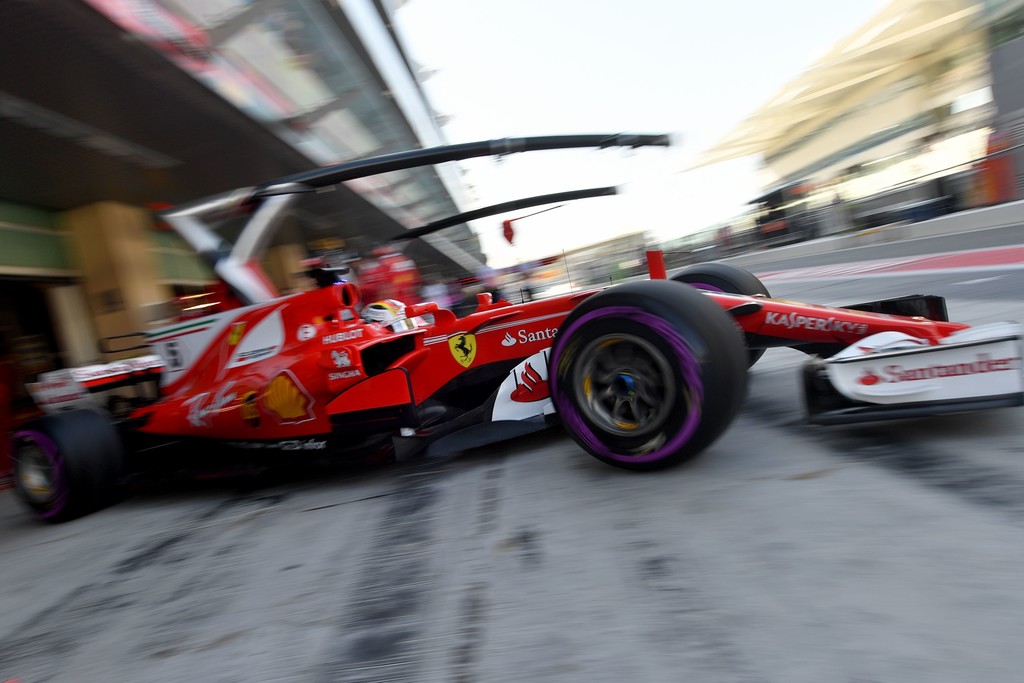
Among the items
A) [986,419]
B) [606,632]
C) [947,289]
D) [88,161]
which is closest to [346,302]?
[606,632]

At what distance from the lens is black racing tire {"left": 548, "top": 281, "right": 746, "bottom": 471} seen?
2.26 metres

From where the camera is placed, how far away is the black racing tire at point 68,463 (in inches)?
148

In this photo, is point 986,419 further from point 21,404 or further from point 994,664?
point 21,404

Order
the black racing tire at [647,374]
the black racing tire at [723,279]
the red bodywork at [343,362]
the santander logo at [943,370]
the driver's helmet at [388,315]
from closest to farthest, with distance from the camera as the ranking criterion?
the santander logo at [943,370]
the black racing tire at [647,374]
the red bodywork at [343,362]
the black racing tire at [723,279]
the driver's helmet at [388,315]

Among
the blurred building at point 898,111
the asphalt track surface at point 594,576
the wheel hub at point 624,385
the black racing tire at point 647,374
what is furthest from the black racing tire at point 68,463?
the blurred building at point 898,111

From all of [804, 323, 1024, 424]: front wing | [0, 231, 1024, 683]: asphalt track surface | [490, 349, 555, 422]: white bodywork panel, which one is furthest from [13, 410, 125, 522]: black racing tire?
[804, 323, 1024, 424]: front wing

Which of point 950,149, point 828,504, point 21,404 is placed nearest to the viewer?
point 828,504

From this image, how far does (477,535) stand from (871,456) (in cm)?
145

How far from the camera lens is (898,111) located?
2831 cm

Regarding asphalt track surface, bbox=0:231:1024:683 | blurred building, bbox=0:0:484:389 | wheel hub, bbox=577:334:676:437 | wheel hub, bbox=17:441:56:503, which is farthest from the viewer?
blurred building, bbox=0:0:484:389

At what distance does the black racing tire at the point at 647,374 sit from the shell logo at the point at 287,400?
152cm

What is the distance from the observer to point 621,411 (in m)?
2.56

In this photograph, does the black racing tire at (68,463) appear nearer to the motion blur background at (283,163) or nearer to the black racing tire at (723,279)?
the motion blur background at (283,163)

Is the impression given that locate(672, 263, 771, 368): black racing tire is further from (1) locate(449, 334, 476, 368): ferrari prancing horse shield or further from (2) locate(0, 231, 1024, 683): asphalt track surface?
(1) locate(449, 334, 476, 368): ferrari prancing horse shield
